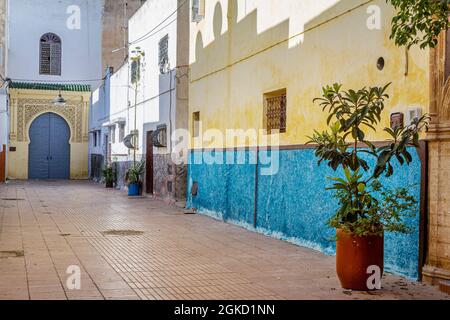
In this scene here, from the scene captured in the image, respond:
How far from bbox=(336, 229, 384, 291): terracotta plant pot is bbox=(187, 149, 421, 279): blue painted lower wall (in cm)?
23

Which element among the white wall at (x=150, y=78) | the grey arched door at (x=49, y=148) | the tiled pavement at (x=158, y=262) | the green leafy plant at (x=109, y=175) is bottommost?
the tiled pavement at (x=158, y=262)

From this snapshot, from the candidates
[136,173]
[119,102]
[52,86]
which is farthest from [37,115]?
[136,173]

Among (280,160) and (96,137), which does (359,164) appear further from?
(96,137)

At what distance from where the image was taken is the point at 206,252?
29.8 ft

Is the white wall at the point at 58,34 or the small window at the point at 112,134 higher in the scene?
the white wall at the point at 58,34

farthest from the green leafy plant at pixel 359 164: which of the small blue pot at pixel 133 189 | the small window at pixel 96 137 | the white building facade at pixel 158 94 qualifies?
the small window at pixel 96 137

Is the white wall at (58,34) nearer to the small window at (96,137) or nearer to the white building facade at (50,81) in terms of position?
the white building facade at (50,81)

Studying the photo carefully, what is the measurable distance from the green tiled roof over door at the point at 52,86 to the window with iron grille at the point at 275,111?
Answer: 21.2 metres

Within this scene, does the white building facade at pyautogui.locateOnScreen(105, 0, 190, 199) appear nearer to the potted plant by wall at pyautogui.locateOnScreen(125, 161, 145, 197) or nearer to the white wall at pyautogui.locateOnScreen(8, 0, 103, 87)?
the potted plant by wall at pyautogui.locateOnScreen(125, 161, 145, 197)

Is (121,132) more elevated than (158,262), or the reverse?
(121,132)

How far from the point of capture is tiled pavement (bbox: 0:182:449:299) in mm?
6438

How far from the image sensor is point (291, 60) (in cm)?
1024

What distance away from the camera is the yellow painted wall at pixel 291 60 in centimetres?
766

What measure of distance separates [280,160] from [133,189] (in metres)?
10.5
